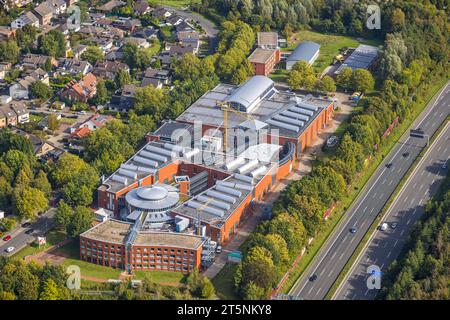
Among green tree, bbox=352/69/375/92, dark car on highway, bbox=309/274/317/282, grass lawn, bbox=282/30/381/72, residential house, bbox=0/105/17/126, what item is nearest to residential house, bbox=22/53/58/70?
residential house, bbox=0/105/17/126

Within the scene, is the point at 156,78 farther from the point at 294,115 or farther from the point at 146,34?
the point at 294,115

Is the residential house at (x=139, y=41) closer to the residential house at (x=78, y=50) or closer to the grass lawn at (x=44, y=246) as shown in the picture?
the residential house at (x=78, y=50)

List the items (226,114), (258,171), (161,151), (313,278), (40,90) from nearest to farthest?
(313,278), (258,171), (161,151), (226,114), (40,90)

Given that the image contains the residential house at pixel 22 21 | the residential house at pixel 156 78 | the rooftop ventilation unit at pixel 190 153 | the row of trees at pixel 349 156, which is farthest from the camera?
the residential house at pixel 22 21

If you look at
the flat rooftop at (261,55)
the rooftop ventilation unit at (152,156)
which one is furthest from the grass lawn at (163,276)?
the flat rooftop at (261,55)

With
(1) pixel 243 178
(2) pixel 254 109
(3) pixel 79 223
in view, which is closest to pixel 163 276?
(3) pixel 79 223

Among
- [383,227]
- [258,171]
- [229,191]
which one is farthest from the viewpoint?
[258,171]

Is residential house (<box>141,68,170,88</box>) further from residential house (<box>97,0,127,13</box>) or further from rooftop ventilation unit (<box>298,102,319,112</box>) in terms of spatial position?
residential house (<box>97,0,127,13</box>)
